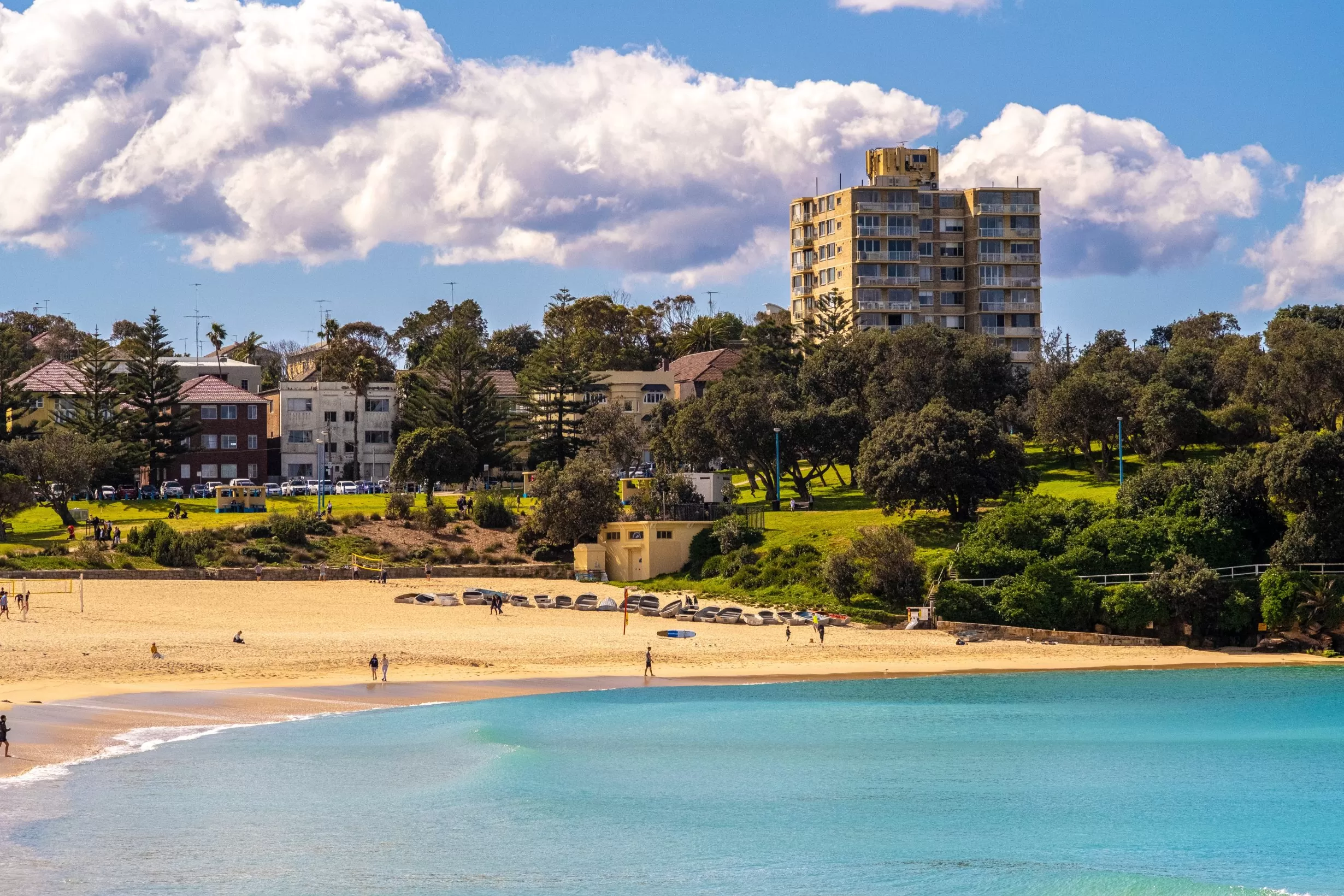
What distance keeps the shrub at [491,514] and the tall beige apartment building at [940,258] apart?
131 ft

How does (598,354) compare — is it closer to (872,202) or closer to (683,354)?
(683,354)

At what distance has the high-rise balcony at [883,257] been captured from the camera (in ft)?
337

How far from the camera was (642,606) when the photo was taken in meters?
52.4

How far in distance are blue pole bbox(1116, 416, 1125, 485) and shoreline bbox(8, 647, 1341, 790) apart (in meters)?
18.5

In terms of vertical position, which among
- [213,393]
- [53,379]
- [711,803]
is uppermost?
[53,379]

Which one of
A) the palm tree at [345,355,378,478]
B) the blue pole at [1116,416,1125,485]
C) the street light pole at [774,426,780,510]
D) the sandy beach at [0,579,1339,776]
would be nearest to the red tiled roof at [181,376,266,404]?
the palm tree at [345,355,378,478]

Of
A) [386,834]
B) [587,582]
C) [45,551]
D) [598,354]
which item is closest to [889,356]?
[587,582]

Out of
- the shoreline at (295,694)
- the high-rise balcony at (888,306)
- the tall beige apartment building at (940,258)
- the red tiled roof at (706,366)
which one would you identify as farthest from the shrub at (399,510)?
the high-rise balcony at (888,306)

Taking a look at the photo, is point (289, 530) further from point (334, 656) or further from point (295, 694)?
point (295, 694)

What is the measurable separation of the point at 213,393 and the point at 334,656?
2028 inches

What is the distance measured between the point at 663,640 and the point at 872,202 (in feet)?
204

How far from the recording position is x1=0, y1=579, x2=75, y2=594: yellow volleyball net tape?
50.0 metres

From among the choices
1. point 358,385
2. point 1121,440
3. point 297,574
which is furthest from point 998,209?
point 297,574

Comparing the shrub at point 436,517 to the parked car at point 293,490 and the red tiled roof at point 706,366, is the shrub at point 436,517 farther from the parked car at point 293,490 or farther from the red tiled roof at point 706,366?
the red tiled roof at point 706,366
